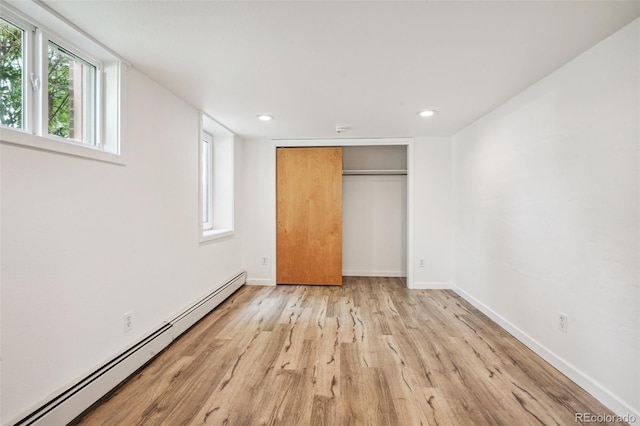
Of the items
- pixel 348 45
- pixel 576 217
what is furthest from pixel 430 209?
pixel 348 45

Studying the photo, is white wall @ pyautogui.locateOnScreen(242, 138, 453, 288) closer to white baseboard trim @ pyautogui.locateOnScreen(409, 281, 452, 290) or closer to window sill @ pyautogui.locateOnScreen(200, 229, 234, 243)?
white baseboard trim @ pyautogui.locateOnScreen(409, 281, 452, 290)

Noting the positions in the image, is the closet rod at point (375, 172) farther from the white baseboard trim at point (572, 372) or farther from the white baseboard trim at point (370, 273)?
the white baseboard trim at point (572, 372)

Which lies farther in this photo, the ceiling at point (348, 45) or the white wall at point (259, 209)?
the white wall at point (259, 209)

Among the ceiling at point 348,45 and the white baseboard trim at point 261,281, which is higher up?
the ceiling at point 348,45

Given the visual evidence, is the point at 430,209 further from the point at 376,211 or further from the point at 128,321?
the point at 128,321

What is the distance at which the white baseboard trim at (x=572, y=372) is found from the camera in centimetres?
156

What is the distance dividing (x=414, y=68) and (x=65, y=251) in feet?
7.97

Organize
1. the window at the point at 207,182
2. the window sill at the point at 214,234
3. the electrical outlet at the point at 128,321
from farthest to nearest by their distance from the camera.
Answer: the window at the point at 207,182 → the window sill at the point at 214,234 → the electrical outlet at the point at 128,321

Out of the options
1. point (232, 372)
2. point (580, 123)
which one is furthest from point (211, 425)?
point (580, 123)

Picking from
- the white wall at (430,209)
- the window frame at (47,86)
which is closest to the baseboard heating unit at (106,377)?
the window frame at (47,86)

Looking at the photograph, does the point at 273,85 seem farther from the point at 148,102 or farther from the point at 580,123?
the point at 580,123

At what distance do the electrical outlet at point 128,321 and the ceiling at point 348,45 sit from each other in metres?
1.74

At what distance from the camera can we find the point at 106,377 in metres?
1.73

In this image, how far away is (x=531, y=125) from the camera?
231cm
